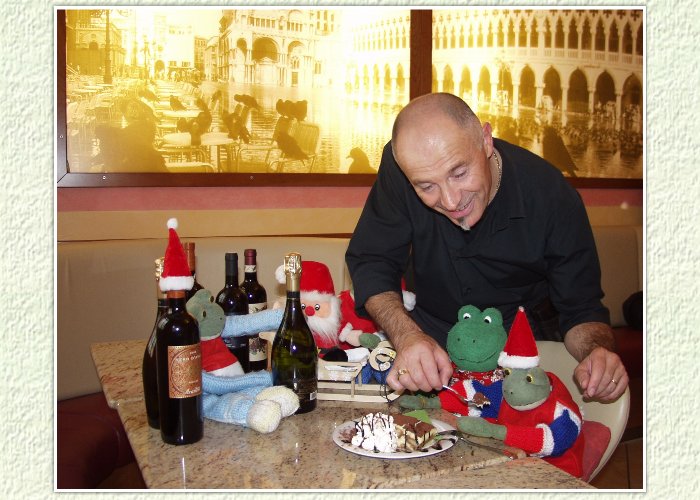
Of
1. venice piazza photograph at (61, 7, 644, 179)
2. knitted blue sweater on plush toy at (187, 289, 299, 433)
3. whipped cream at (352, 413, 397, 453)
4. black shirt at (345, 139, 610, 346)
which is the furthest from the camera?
venice piazza photograph at (61, 7, 644, 179)

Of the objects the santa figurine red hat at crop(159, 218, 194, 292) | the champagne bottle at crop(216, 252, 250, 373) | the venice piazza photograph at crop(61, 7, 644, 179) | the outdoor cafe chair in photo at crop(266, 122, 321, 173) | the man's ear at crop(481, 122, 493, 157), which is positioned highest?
the venice piazza photograph at crop(61, 7, 644, 179)

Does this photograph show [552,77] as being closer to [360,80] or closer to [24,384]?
[360,80]

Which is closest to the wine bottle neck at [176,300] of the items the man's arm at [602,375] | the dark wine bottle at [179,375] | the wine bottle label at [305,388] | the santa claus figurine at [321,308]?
the dark wine bottle at [179,375]

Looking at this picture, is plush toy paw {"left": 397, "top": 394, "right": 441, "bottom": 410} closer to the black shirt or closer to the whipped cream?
the whipped cream

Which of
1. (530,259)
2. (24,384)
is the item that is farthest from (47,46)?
(530,259)

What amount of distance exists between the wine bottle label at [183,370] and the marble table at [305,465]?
95mm

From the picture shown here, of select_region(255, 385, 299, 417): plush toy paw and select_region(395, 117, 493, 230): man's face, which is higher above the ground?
select_region(395, 117, 493, 230): man's face

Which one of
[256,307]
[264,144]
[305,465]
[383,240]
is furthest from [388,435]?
[264,144]

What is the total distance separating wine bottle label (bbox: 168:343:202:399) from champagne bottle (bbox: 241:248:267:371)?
18.9 inches

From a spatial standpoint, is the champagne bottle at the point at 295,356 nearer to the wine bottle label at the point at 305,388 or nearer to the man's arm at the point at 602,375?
the wine bottle label at the point at 305,388

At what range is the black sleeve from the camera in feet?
5.84

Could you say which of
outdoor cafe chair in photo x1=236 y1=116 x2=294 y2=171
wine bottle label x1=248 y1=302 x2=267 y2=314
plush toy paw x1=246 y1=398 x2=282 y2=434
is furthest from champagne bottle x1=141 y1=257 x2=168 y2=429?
outdoor cafe chair in photo x1=236 y1=116 x2=294 y2=171

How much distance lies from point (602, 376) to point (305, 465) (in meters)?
0.62

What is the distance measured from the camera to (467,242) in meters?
1.72
